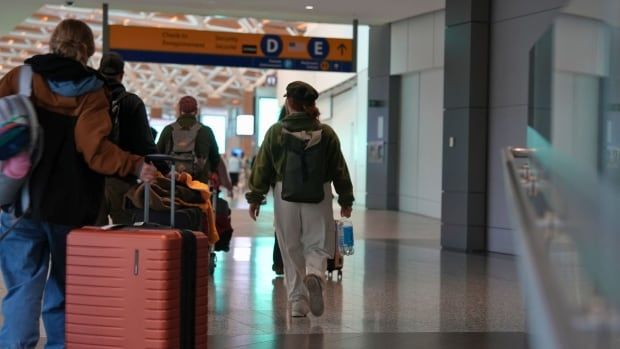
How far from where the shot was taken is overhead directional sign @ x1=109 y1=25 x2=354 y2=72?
1434cm

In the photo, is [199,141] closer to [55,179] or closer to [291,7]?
[55,179]

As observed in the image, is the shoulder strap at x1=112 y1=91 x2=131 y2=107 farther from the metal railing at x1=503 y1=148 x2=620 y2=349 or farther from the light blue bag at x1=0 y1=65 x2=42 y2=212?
the metal railing at x1=503 y1=148 x2=620 y2=349

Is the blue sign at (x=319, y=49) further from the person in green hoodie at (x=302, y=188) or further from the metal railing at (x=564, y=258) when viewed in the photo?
the metal railing at (x=564, y=258)

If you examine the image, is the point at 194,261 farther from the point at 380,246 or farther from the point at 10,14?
the point at 10,14

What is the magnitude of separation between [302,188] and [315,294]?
0.75m

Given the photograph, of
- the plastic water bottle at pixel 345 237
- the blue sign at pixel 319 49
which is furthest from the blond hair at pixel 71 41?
the blue sign at pixel 319 49

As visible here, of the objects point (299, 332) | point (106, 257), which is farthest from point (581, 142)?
point (299, 332)

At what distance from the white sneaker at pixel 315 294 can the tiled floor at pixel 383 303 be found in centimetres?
11

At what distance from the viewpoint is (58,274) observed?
3.83 m

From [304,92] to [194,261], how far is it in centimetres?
251

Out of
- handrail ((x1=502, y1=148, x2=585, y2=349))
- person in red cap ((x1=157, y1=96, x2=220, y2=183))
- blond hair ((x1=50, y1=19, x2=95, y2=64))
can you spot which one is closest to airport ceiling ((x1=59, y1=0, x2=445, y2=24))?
person in red cap ((x1=157, y1=96, x2=220, y2=183))

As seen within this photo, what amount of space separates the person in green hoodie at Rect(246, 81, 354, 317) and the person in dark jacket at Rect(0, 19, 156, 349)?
2.09 m

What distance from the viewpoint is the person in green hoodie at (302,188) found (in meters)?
5.80

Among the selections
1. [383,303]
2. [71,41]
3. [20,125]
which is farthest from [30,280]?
[383,303]
